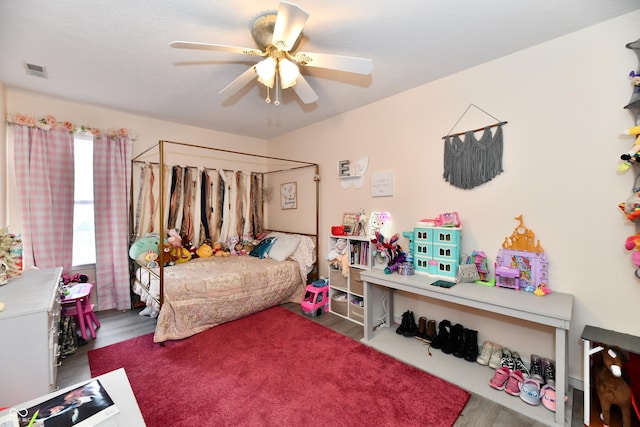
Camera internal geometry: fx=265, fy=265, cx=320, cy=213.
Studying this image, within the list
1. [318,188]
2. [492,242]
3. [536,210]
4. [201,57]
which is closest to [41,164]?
[201,57]

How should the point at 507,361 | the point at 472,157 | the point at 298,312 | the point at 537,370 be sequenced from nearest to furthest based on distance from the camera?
the point at 537,370 → the point at 507,361 → the point at 472,157 → the point at 298,312

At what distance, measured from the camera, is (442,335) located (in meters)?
2.46

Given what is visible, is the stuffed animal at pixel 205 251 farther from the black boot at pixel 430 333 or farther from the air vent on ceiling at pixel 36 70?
the black boot at pixel 430 333

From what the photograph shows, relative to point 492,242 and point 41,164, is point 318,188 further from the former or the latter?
point 41,164

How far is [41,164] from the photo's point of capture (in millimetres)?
2900

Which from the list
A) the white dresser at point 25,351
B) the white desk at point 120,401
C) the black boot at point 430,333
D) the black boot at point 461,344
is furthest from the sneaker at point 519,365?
the white dresser at point 25,351

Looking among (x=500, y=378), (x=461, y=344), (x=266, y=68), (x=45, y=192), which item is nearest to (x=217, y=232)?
(x=45, y=192)

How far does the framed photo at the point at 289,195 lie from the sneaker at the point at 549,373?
3.31 metres

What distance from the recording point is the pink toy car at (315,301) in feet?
10.3

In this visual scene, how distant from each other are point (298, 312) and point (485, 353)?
6.46ft

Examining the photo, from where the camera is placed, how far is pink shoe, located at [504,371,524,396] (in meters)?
1.84

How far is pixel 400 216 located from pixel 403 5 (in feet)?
6.15

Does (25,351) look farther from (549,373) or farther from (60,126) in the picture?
(549,373)

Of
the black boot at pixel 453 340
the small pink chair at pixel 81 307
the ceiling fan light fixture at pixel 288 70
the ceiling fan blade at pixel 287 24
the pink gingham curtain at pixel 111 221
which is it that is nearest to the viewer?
the ceiling fan blade at pixel 287 24
